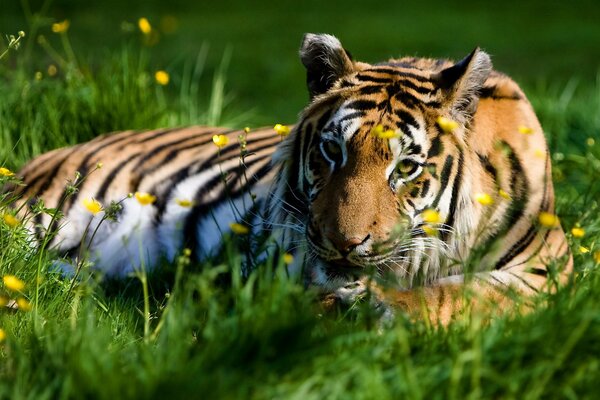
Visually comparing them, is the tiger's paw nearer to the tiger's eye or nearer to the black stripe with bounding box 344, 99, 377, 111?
the tiger's eye

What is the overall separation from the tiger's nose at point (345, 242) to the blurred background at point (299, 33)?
5553 mm

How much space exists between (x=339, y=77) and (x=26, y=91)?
220 cm

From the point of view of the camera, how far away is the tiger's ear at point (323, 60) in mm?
3566

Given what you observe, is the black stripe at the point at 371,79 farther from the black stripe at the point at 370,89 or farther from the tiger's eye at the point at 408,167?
the tiger's eye at the point at 408,167

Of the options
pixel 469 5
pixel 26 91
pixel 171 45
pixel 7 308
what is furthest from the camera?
pixel 469 5

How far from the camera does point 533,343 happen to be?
2.47 meters

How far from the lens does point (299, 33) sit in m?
12.8

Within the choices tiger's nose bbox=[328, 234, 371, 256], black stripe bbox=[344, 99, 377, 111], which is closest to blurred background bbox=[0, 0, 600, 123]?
black stripe bbox=[344, 99, 377, 111]

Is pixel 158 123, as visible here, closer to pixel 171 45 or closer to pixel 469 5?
pixel 171 45

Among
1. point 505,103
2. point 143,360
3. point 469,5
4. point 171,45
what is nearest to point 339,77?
point 505,103

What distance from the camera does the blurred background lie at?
34.9 ft

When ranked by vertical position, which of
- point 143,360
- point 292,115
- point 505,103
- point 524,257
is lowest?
point 292,115

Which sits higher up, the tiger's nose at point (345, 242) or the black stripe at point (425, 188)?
the black stripe at point (425, 188)

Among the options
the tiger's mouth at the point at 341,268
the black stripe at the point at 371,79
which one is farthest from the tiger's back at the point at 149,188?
the tiger's mouth at the point at 341,268
